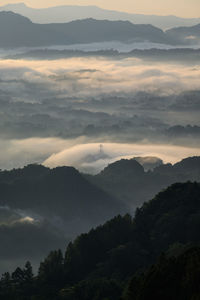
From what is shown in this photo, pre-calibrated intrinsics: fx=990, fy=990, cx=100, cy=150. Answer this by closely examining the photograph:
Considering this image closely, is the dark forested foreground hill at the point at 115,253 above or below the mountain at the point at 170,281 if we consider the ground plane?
above

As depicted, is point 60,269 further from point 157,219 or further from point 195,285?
point 195,285

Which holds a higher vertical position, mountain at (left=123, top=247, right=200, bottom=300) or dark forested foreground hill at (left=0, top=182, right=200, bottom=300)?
dark forested foreground hill at (left=0, top=182, right=200, bottom=300)

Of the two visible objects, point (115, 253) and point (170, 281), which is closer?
point (170, 281)

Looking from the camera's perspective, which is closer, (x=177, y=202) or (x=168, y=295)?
(x=168, y=295)

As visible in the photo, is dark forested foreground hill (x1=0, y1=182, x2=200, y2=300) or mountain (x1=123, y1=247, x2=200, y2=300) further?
dark forested foreground hill (x1=0, y1=182, x2=200, y2=300)

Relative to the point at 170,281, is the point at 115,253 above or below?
above

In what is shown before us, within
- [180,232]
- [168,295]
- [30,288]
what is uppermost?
[180,232]

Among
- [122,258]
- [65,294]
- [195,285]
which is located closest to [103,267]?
[122,258]

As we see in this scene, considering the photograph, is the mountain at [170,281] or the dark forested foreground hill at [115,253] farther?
the dark forested foreground hill at [115,253]
